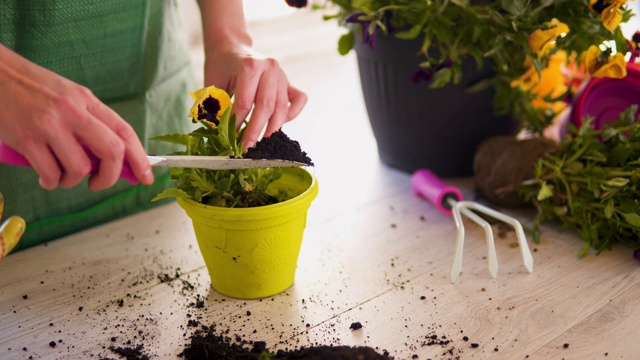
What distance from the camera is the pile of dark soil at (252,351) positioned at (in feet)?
2.57

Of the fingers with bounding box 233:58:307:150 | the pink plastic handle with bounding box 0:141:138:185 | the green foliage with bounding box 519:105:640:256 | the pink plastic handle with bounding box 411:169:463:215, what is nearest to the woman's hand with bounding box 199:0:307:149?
the fingers with bounding box 233:58:307:150

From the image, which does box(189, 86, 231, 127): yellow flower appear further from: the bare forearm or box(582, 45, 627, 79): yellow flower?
box(582, 45, 627, 79): yellow flower

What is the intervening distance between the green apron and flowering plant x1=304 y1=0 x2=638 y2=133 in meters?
0.32

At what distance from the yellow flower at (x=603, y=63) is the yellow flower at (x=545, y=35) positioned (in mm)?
58

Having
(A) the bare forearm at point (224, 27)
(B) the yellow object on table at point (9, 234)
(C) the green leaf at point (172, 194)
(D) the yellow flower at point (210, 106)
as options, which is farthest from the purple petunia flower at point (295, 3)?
(B) the yellow object on table at point (9, 234)

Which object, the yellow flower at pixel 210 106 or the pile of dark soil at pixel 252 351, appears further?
the yellow flower at pixel 210 106

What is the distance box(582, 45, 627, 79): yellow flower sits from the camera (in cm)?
109

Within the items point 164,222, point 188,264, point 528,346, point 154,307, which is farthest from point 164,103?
point 528,346

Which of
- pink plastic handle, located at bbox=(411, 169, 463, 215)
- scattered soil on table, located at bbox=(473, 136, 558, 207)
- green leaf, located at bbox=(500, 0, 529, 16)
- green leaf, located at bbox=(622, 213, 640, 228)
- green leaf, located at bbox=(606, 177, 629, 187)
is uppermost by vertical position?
green leaf, located at bbox=(500, 0, 529, 16)

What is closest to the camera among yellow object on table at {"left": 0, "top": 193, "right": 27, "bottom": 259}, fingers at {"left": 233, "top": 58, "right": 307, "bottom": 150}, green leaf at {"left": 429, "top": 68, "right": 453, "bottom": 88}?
yellow object on table at {"left": 0, "top": 193, "right": 27, "bottom": 259}

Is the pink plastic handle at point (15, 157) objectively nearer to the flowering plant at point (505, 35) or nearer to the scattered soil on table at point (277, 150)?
the scattered soil on table at point (277, 150)

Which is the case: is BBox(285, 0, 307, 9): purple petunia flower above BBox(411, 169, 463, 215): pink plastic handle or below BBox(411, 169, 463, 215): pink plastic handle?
above

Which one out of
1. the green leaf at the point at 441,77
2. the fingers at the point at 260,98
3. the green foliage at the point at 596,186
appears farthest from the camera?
the green leaf at the point at 441,77

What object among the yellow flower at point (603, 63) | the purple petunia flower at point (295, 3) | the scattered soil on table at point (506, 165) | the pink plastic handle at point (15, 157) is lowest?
the scattered soil on table at point (506, 165)
